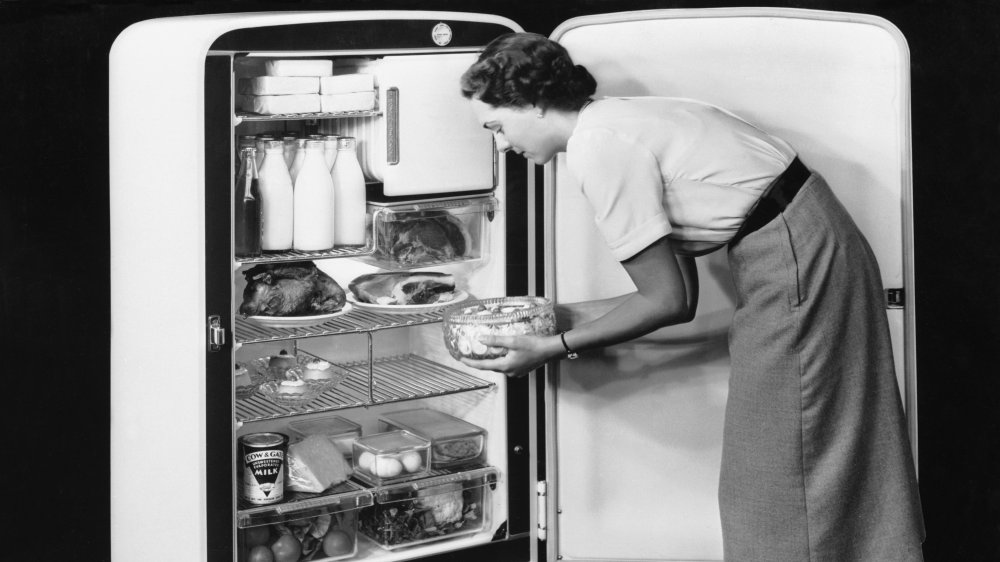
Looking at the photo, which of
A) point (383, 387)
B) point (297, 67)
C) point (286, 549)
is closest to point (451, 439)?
point (383, 387)

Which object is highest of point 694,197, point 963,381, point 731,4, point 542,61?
point 731,4

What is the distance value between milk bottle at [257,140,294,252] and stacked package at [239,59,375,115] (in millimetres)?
114

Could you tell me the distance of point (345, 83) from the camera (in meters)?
2.88

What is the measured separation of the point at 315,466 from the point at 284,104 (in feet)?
2.79

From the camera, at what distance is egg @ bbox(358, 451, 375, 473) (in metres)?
3.11

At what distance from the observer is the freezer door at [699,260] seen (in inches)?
111

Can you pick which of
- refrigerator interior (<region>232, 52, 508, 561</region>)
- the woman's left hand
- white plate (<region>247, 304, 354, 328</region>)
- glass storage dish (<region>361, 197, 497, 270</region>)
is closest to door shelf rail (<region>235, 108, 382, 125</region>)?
refrigerator interior (<region>232, 52, 508, 561</region>)

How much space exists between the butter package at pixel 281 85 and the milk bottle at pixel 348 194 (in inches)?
7.1

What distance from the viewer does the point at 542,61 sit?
2588 mm

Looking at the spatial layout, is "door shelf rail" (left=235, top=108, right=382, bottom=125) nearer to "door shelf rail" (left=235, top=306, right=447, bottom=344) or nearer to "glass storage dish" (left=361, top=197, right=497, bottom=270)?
"glass storage dish" (left=361, top=197, right=497, bottom=270)
